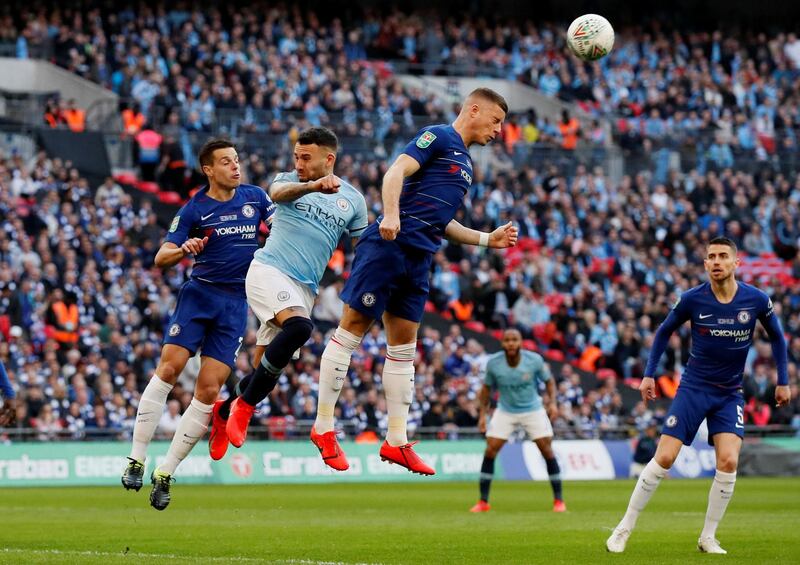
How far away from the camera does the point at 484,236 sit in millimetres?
11570

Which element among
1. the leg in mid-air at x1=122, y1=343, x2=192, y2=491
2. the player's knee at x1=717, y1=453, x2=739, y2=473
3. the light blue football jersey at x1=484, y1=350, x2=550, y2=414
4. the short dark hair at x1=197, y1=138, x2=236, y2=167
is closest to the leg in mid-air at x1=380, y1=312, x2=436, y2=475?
the leg in mid-air at x1=122, y1=343, x2=192, y2=491

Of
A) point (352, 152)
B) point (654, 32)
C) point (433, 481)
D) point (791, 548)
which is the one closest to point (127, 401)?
point (433, 481)

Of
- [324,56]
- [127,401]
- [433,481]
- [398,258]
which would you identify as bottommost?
[433,481]

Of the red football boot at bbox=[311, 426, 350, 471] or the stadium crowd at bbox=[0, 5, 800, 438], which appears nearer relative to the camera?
the red football boot at bbox=[311, 426, 350, 471]

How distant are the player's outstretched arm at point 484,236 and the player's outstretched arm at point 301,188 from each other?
955mm

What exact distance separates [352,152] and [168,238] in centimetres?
2231

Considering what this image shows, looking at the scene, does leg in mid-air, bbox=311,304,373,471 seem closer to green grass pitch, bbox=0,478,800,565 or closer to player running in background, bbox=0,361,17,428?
green grass pitch, bbox=0,478,800,565

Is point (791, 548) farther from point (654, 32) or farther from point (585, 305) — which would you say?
point (654, 32)

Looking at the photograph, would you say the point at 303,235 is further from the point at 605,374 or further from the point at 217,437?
the point at 605,374

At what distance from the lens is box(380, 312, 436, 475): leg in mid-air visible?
1150 centimetres

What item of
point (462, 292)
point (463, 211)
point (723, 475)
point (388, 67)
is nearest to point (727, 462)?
point (723, 475)

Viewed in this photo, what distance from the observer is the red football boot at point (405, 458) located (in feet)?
37.5

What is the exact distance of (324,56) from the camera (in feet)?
128

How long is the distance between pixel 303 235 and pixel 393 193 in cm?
174
